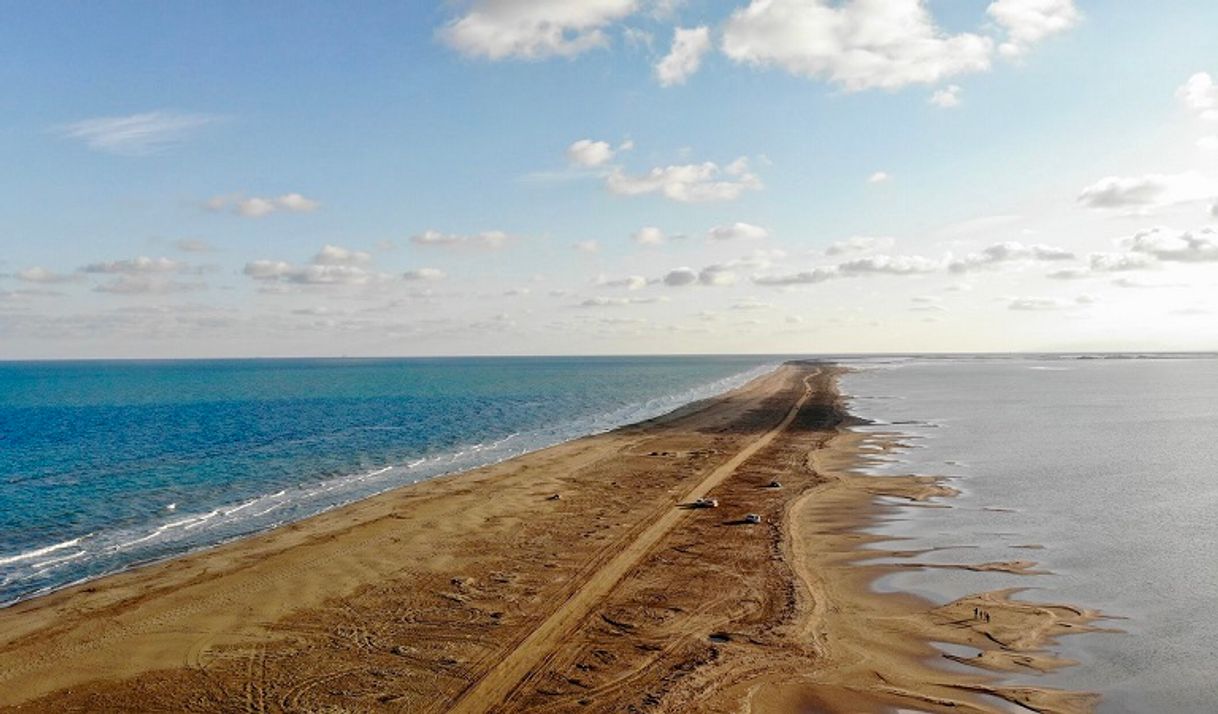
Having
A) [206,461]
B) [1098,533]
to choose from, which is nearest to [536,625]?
[1098,533]

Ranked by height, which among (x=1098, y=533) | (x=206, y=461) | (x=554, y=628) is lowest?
(x=1098, y=533)

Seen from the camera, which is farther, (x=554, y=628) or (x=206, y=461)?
(x=206, y=461)

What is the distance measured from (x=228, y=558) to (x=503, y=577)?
8.80 metres

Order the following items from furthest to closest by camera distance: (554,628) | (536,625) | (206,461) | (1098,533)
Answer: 1. (206,461)
2. (1098,533)
3. (536,625)
4. (554,628)

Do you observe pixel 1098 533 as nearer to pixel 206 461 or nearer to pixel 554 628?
pixel 554 628

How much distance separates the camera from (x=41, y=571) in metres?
22.6

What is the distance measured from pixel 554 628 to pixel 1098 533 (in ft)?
61.7

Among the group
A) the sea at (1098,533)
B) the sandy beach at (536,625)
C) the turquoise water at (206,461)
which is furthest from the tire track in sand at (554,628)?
the turquoise water at (206,461)

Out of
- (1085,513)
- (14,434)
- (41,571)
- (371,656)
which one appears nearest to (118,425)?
(14,434)

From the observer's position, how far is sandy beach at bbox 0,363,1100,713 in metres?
13.2

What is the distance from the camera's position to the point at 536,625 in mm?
16359

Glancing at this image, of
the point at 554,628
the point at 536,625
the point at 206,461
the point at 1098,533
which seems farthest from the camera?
the point at 206,461

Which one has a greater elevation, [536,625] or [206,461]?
[536,625]

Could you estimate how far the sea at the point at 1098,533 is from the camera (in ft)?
46.4
